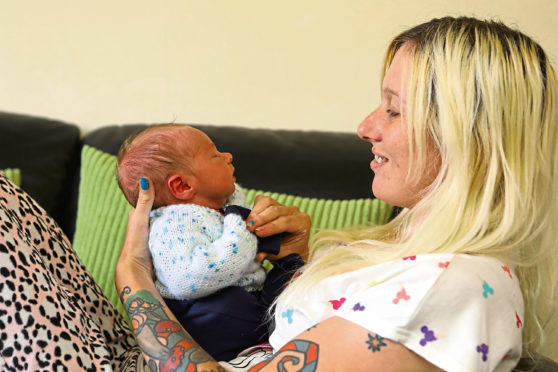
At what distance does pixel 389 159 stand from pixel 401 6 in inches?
44.3

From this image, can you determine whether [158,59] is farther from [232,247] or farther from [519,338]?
[519,338]

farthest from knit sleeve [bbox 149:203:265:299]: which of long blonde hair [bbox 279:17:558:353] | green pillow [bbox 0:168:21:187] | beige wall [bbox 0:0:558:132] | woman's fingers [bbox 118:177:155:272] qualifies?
beige wall [bbox 0:0:558:132]

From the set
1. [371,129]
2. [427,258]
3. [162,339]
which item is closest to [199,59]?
[371,129]

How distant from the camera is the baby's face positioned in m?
1.38

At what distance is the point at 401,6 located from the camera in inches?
86.6

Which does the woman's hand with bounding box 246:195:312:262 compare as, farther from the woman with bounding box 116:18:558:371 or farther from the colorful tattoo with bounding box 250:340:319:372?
the colorful tattoo with bounding box 250:340:319:372

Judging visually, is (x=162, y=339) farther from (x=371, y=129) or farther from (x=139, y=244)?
(x=371, y=129)

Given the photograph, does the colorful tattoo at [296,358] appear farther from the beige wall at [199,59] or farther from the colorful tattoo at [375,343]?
the beige wall at [199,59]

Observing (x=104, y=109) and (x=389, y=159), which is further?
(x=104, y=109)

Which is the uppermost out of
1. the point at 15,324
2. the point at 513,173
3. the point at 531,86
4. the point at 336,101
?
the point at 531,86

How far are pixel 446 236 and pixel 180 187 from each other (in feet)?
1.85

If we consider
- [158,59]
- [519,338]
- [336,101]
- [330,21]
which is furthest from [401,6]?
[519,338]

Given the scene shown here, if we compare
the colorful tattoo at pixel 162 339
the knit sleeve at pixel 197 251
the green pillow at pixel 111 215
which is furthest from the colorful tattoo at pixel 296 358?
the green pillow at pixel 111 215

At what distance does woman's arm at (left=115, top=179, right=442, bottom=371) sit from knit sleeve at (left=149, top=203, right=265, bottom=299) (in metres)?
0.05
